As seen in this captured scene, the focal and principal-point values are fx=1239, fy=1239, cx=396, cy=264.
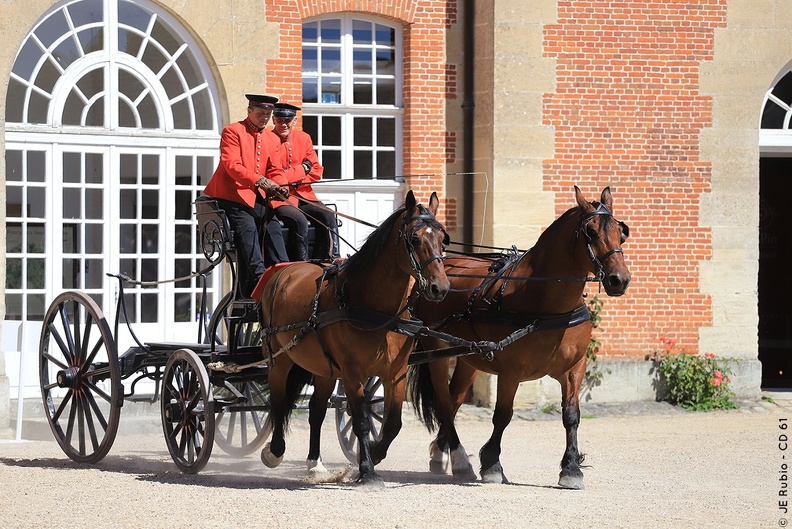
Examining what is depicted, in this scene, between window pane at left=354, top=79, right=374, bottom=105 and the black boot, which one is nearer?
the black boot

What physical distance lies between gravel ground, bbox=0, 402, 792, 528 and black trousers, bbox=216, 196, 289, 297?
1.52 m

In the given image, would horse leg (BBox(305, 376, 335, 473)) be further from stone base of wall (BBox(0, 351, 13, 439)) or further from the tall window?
the tall window

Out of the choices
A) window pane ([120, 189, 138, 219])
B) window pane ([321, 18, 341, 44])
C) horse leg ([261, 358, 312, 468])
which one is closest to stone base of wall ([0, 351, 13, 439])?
window pane ([120, 189, 138, 219])

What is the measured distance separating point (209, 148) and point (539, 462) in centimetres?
516

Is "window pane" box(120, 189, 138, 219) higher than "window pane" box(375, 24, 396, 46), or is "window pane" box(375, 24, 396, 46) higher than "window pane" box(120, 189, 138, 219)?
"window pane" box(375, 24, 396, 46)

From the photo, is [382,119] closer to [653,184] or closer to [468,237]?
[468,237]

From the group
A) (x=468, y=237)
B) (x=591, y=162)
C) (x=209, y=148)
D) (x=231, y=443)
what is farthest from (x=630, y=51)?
(x=231, y=443)

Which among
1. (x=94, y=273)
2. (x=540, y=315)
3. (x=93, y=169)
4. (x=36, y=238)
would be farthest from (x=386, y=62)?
(x=540, y=315)

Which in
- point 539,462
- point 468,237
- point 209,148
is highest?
point 209,148

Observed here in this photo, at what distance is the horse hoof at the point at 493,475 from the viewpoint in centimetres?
887

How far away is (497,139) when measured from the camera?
14008 mm

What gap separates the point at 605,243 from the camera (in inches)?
327

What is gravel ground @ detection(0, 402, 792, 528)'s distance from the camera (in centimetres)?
713

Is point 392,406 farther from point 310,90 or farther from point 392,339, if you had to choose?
point 310,90
